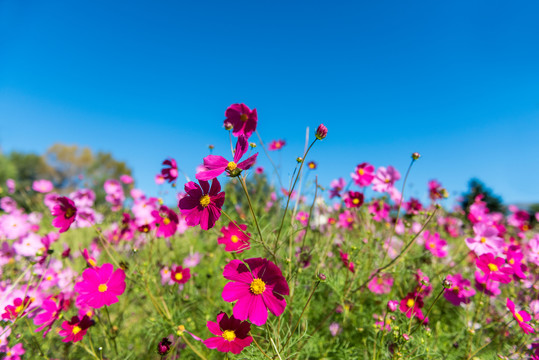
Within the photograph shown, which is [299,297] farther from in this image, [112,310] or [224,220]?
[112,310]

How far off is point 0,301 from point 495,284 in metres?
2.44

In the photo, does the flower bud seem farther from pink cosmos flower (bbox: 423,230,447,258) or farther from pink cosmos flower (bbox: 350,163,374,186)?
pink cosmos flower (bbox: 423,230,447,258)

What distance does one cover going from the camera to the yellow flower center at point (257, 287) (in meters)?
0.76

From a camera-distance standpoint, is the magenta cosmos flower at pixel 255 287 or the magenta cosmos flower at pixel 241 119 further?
the magenta cosmos flower at pixel 241 119

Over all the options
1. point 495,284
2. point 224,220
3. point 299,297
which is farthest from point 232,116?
point 495,284

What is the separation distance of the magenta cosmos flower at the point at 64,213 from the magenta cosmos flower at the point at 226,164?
2.75 feet

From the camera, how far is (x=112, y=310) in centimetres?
222

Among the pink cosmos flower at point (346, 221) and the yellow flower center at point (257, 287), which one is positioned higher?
the yellow flower center at point (257, 287)

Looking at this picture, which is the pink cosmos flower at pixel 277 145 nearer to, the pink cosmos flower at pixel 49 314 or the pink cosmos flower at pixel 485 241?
the pink cosmos flower at pixel 485 241

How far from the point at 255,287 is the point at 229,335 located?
0.70 feet

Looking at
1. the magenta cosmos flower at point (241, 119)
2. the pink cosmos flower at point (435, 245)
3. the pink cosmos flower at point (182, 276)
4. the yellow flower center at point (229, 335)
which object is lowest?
the pink cosmos flower at point (182, 276)

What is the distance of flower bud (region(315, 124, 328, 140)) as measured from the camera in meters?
0.78

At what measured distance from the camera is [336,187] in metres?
2.03

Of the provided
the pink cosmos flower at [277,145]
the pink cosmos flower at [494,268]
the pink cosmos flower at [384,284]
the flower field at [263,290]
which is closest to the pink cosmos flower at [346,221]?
the flower field at [263,290]
